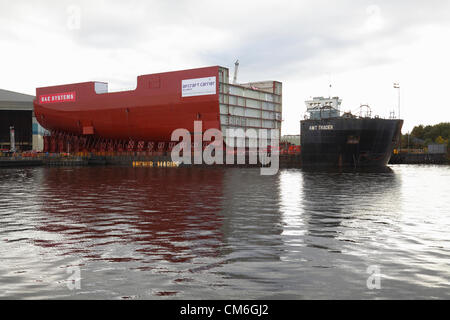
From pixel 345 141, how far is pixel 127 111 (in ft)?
116

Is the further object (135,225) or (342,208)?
(342,208)

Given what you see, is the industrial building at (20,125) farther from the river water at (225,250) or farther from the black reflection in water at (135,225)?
the river water at (225,250)

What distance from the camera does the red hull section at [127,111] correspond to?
6053 cm

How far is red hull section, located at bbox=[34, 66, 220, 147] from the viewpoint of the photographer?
60.5m

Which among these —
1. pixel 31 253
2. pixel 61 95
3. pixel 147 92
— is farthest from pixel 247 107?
pixel 31 253

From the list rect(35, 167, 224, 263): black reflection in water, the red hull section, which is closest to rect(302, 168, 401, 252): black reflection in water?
rect(35, 167, 224, 263): black reflection in water

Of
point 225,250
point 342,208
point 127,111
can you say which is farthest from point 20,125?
point 225,250

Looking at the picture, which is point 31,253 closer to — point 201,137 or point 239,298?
point 239,298

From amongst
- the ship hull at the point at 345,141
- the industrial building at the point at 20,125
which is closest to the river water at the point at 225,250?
the ship hull at the point at 345,141

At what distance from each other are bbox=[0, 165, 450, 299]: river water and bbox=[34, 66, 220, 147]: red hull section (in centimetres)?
4107

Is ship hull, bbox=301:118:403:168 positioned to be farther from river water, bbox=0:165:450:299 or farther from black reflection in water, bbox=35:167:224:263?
river water, bbox=0:165:450:299

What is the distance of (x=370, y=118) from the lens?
174ft

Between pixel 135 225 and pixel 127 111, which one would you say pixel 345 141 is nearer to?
pixel 127 111

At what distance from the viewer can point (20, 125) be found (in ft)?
337
